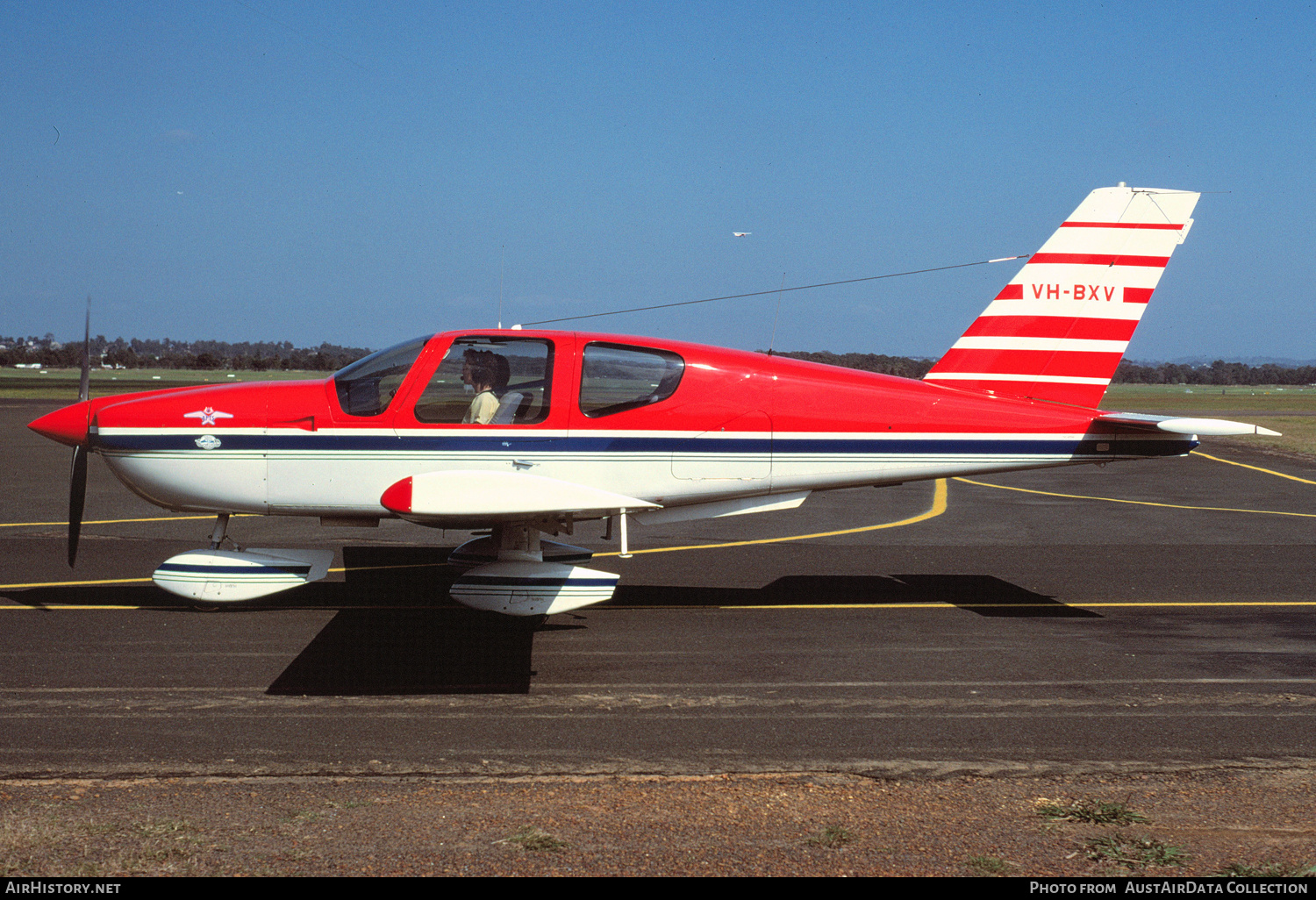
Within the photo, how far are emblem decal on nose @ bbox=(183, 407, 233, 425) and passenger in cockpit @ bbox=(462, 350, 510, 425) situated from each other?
1923 mm

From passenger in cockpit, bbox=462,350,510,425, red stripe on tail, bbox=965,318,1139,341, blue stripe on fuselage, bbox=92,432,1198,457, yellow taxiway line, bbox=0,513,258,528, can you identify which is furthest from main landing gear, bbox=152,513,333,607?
red stripe on tail, bbox=965,318,1139,341

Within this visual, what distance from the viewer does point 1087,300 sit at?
920 cm

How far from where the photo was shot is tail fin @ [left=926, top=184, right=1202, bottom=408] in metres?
9.15

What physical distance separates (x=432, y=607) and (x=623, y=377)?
104 inches

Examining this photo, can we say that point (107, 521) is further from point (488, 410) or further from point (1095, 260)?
point (1095, 260)

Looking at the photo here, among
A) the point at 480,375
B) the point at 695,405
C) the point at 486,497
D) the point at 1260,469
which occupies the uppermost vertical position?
the point at 480,375

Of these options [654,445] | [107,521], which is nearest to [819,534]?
[654,445]

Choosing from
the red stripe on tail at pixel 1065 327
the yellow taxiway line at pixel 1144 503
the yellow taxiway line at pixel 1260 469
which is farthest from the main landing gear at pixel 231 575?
the yellow taxiway line at pixel 1260 469

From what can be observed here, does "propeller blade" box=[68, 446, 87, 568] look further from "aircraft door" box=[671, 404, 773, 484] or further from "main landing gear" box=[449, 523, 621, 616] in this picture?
"aircraft door" box=[671, 404, 773, 484]

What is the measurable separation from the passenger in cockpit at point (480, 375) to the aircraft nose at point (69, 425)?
3085mm

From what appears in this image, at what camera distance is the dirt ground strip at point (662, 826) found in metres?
4.15

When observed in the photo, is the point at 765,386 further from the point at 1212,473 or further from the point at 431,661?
the point at 1212,473

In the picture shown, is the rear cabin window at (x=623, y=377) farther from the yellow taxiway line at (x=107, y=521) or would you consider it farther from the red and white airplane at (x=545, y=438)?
the yellow taxiway line at (x=107, y=521)

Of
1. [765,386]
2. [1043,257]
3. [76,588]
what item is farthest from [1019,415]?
[76,588]
